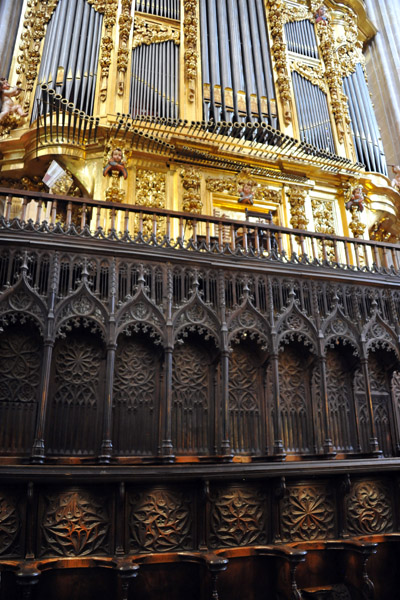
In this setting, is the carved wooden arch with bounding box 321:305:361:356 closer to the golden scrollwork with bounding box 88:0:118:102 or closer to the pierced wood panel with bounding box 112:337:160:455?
the pierced wood panel with bounding box 112:337:160:455

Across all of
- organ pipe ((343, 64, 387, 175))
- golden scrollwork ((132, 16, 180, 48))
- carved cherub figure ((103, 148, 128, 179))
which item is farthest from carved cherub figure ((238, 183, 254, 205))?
golden scrollwork ((132, 16, 180, 48))

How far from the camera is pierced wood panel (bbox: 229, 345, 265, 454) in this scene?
7484 millimetres

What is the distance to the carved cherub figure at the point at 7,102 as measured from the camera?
33.8ft

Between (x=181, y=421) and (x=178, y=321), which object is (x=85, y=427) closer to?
(x=181, y=421)

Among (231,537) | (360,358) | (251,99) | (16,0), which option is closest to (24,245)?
(231,537)

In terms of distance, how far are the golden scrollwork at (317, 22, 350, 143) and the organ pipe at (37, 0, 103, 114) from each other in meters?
6.18

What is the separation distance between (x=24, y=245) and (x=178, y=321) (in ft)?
8.03

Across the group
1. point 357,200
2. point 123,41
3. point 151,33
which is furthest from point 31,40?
point 357,200

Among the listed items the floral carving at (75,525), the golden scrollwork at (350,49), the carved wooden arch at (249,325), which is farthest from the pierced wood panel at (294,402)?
the golden scrollwork at (350,49)

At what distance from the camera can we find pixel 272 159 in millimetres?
11359

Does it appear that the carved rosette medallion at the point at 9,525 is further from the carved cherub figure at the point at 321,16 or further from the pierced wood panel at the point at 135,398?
the carved cherub figure at the point at 321,16

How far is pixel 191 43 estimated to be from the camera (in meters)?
12.1

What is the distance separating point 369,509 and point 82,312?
5187 mm

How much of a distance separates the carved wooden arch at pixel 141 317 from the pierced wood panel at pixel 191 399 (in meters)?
0.58
